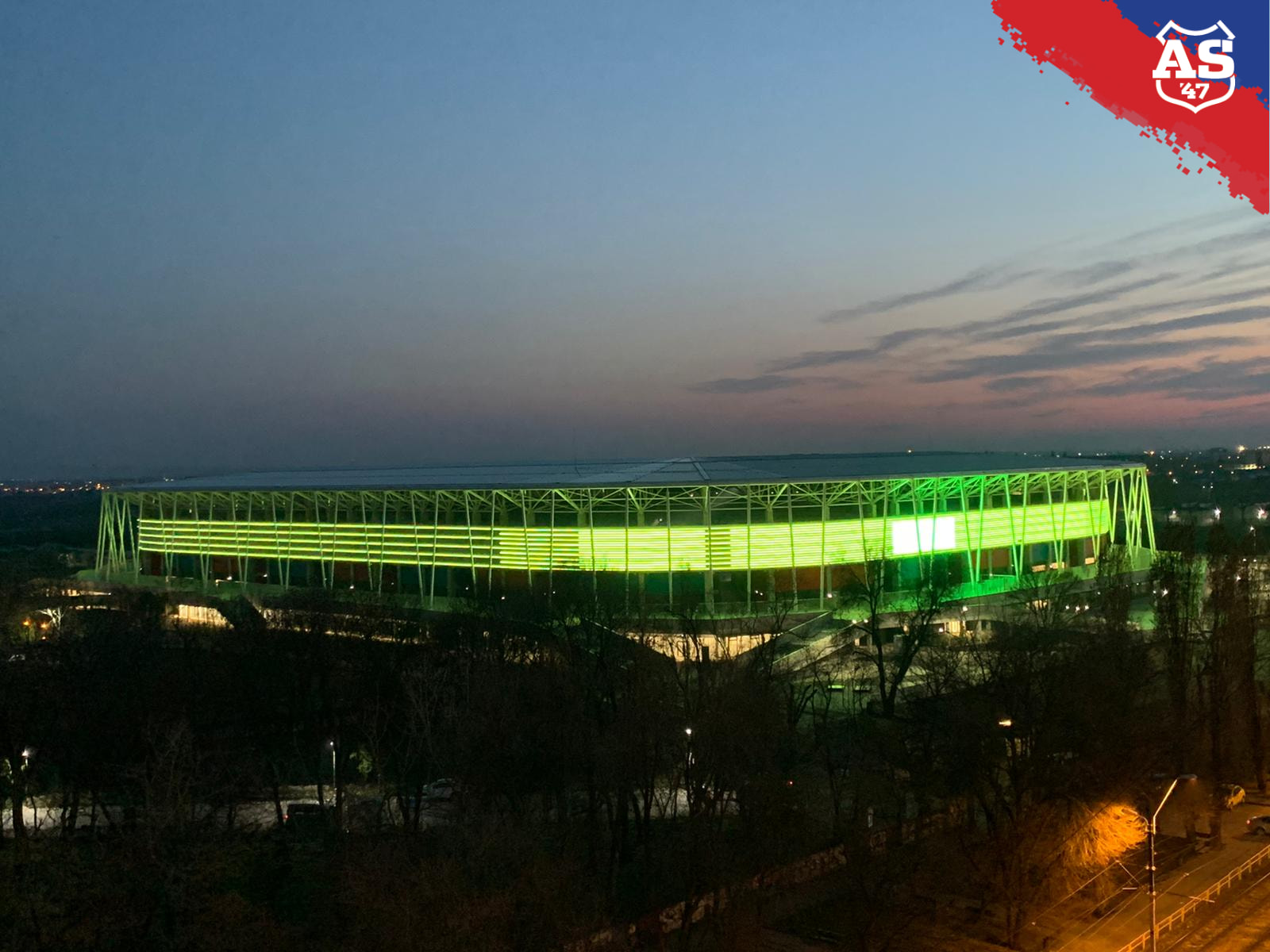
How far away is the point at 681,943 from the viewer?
2130 centimetres

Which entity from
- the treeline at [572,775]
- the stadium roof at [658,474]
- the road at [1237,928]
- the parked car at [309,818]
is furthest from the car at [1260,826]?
the stadium roof at [658,474]

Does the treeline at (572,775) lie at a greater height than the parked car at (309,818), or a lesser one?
greater

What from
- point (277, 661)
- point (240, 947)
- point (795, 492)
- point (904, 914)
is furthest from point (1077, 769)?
point (795, 492)

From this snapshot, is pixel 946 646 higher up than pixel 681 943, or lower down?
higher up

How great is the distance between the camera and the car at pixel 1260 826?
94.1ft

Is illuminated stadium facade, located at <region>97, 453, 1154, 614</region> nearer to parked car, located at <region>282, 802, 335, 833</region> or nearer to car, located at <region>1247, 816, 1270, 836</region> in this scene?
parked car, located at <region>282, 802, 335, 833</region>

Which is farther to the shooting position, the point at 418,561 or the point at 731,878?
the point at 418,561

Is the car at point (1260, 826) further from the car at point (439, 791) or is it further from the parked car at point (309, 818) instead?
the parked car at point (309, 818)

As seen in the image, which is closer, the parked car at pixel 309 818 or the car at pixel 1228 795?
the parked car at pixel 309 818

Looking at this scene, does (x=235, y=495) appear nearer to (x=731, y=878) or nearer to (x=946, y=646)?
(x=946, y=646)

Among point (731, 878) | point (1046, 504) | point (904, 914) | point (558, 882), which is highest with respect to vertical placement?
point (1046, 504)

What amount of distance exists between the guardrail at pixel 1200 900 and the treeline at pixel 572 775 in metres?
A: 1.71

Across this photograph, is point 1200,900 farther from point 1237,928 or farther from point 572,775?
point 572,775

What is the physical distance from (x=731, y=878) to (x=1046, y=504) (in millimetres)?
49398
